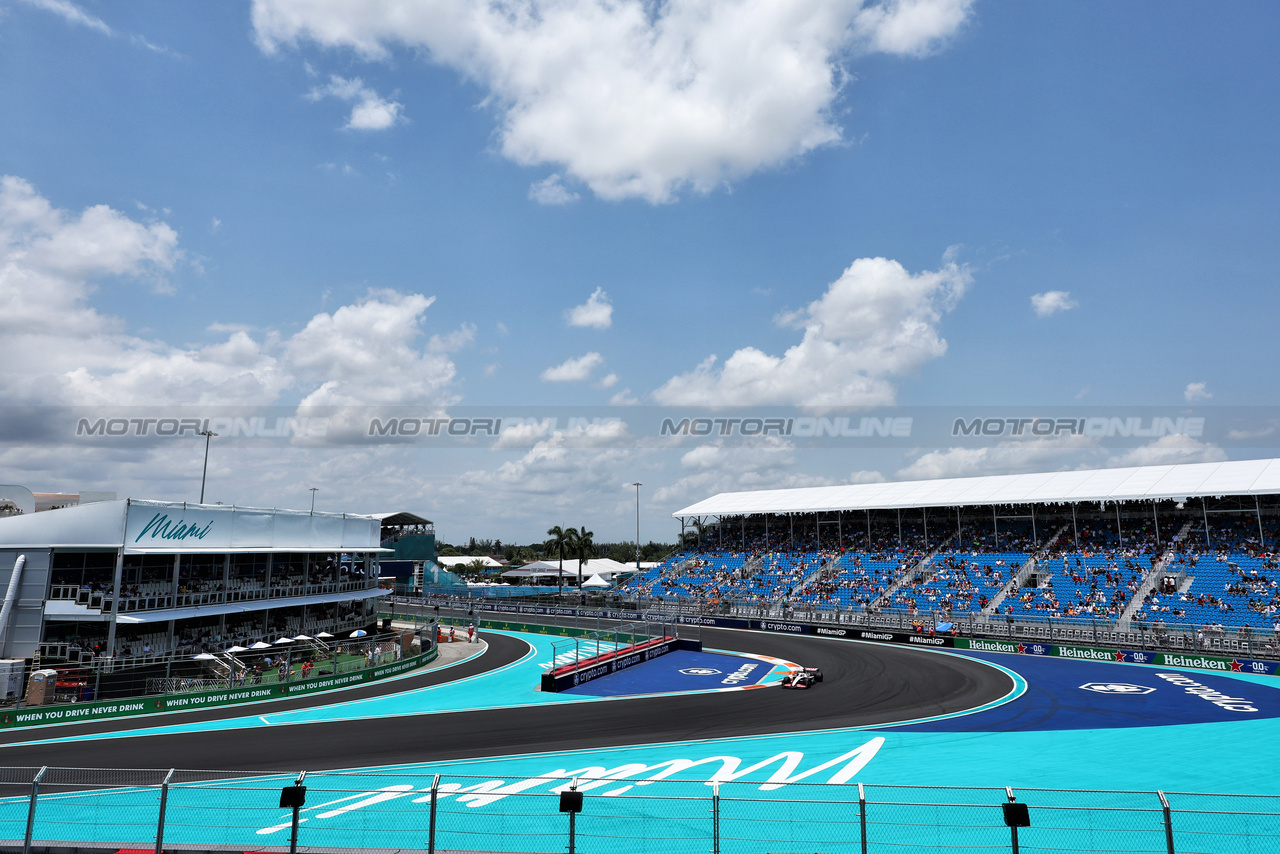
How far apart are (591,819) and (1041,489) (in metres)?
53.6

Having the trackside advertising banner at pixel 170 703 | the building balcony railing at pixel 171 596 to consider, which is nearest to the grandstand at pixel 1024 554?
the building balcony railing at pixel 171 596

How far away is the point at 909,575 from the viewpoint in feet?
193

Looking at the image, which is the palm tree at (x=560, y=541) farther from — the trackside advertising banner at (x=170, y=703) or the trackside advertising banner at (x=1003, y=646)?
the trackside advertising banner at (x=170, y=703)

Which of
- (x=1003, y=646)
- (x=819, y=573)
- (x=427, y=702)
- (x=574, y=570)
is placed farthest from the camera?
(x=574, y=570)

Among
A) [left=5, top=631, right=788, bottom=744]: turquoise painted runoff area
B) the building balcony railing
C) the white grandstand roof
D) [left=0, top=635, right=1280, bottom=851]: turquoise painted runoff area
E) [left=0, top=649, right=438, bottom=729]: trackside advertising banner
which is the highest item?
the white grandstand roof

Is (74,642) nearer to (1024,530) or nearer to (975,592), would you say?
(975,592)

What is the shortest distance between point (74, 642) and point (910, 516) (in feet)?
199

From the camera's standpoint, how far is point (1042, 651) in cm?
4297

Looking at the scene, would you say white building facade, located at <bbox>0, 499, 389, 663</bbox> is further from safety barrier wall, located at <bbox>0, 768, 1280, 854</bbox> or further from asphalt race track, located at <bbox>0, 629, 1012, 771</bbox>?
safety barrier wall, located at <bbox>0, 768, 1280, 854</bbox>

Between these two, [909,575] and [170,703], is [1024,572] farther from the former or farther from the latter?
[170,703]

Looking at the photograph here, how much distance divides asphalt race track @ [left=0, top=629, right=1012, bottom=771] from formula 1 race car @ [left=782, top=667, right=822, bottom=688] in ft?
1.54

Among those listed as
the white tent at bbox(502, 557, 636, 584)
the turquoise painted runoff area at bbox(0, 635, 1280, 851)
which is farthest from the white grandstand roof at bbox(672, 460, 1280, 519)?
the white tent at bbox(502, 557, 636, 584)

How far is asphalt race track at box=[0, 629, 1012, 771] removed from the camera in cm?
2130

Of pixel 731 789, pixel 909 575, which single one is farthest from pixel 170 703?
pixel 909 575
